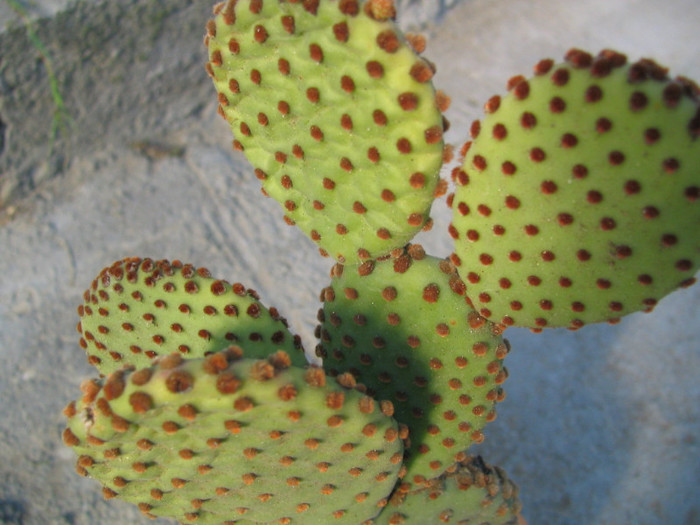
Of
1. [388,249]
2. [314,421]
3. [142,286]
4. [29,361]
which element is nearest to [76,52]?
[29,361]

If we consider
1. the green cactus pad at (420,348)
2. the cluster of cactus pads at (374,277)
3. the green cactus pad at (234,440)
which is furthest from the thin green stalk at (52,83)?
the green cactus pad at (234,440)

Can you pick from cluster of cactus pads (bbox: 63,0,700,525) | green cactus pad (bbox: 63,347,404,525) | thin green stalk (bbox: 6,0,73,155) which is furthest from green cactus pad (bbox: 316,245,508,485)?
thin green stalk (bbox: 6,0,73,155)

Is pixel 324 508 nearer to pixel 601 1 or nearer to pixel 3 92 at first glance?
pixel 3 92

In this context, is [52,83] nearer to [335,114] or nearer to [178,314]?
[178,314]

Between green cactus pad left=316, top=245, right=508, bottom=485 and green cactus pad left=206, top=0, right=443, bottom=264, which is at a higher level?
green cactus pad left=206, top=0, right=443, bottom=264

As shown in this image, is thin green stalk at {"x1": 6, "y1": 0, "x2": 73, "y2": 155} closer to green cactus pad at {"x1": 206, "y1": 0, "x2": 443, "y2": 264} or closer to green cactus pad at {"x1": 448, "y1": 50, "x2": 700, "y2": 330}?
green cactus pad at {"x1": 206, "y1": 0, "x2": 443, "y2": 264}
